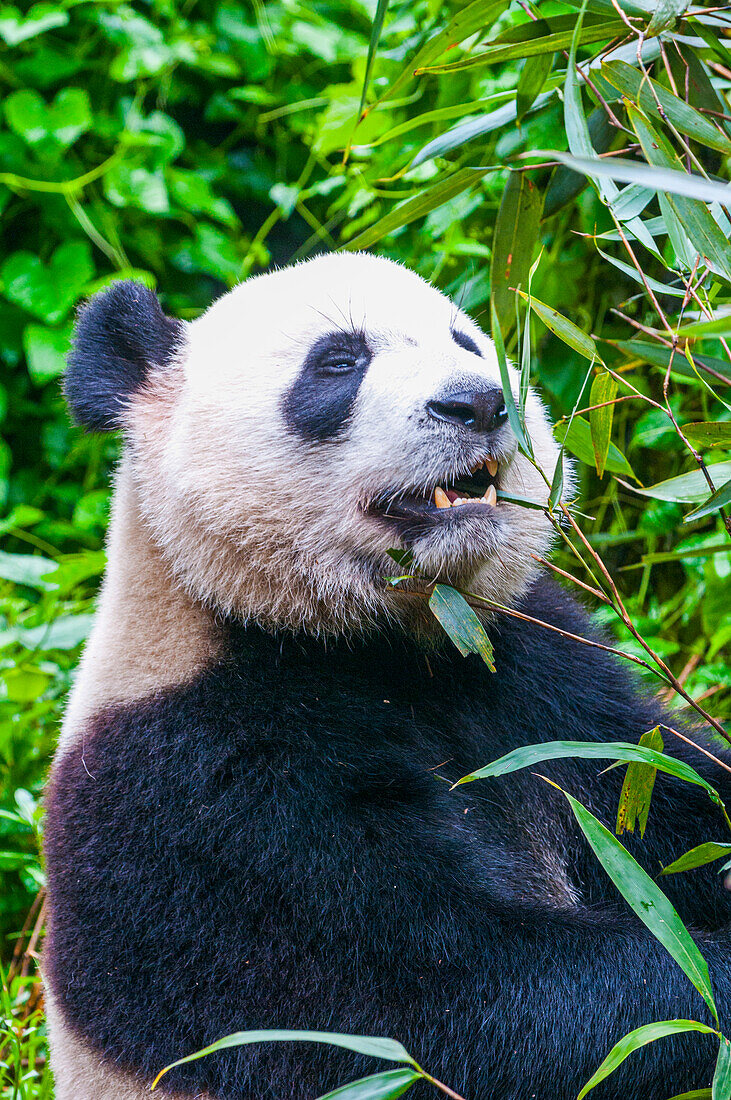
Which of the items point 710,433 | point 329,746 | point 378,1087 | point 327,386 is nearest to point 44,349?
point 327,386

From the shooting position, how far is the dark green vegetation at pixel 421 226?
1920 mm

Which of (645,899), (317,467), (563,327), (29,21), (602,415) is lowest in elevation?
(645,899)

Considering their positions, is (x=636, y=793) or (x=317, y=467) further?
(x=317, y=467)

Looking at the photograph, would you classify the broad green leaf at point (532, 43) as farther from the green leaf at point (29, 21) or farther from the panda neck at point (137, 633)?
the green leaf at point (29, 21)

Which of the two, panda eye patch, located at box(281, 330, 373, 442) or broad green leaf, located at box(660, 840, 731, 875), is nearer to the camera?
broad green leaf, located at box(660, 840, 731, 875)

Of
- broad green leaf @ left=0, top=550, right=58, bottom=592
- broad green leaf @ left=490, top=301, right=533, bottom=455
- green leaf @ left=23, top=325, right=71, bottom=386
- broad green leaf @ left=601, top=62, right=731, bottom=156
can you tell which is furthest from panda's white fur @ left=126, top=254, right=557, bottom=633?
green leaf @ left=23, top=325, right=71, bottom=386

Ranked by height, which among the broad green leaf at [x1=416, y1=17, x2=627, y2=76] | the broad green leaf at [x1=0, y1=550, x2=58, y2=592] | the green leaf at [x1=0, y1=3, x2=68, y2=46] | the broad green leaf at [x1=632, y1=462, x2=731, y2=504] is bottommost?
the broad green leaf at [x1=0, y1=550, x2=58, y2=592]

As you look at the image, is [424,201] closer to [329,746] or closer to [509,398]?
[509,398]

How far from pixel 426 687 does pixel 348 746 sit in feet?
0.82

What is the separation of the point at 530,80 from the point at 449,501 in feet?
2.68

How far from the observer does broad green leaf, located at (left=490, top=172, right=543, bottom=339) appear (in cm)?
231

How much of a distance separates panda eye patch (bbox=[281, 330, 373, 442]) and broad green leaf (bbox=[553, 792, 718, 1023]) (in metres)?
0.89

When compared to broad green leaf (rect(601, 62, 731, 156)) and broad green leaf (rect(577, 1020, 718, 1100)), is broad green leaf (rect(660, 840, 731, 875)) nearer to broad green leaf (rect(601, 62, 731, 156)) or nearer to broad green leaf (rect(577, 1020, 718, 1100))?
broad green leaf (rect(577, 1020, 718, 1100))

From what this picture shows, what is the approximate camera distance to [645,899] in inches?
63.4
